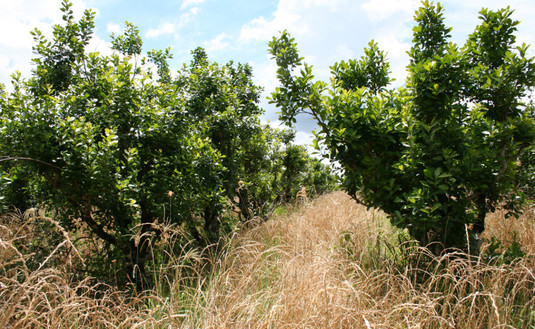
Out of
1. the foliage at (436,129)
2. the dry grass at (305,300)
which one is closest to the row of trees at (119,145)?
the dry grass at (305,300)

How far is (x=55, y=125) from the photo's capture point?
3545 millimetres

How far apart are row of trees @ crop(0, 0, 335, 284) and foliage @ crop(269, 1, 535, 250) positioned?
1.68 metres

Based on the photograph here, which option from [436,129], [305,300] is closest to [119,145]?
[305,300]

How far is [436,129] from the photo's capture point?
301 centimetres

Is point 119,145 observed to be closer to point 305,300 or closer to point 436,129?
point 305,300

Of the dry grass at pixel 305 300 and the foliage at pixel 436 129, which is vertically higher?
the foliage at pixel 436 129

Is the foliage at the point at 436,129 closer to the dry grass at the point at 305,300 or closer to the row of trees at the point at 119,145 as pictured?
the dry grass at the point at 305,300

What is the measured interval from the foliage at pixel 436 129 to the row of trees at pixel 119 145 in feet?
5.53

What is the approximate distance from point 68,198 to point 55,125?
858mm

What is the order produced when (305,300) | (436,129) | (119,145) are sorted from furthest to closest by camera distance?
(119,145) → (436,129) → (305,300)

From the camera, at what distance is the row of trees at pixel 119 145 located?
3.50 meters

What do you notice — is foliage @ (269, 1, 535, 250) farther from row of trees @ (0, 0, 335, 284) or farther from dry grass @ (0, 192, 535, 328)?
row of trees @ (0, 0, 335, 284)

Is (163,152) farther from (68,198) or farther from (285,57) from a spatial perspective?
(285,57)

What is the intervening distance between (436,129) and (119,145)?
150 inches
